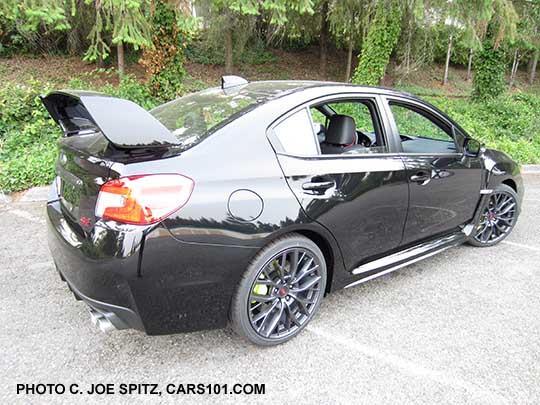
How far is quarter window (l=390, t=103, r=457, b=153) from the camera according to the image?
10.4 ft

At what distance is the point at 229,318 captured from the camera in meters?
2.23

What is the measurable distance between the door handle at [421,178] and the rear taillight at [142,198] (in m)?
1.82

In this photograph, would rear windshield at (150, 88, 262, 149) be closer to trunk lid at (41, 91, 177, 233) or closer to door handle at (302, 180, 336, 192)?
trunk lid at (41, 91, 177, 233)

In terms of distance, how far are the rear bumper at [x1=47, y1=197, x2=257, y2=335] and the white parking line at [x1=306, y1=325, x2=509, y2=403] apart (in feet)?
2.58

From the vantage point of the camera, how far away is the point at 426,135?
4039 mm

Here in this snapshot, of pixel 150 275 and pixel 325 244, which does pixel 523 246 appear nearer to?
pixel 325 244

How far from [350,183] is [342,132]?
58 cm

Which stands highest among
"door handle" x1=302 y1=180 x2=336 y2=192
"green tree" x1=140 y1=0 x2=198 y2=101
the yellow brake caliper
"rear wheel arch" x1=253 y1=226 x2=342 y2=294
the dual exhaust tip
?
"green tree" x1=140 y1=0 x2=198 y2=101

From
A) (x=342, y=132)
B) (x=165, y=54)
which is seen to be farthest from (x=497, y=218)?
(x=165, y=54)

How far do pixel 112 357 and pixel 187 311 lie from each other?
0.60m

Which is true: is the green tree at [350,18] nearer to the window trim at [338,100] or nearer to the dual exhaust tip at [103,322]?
the window trim at [338,100]

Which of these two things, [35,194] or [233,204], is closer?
[233,204]

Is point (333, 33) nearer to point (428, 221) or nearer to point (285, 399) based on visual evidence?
point (428, 221)

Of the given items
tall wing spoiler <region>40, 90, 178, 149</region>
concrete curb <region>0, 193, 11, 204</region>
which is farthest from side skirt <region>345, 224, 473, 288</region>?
concrete curb <region>0, 193, 11, 204</region>
